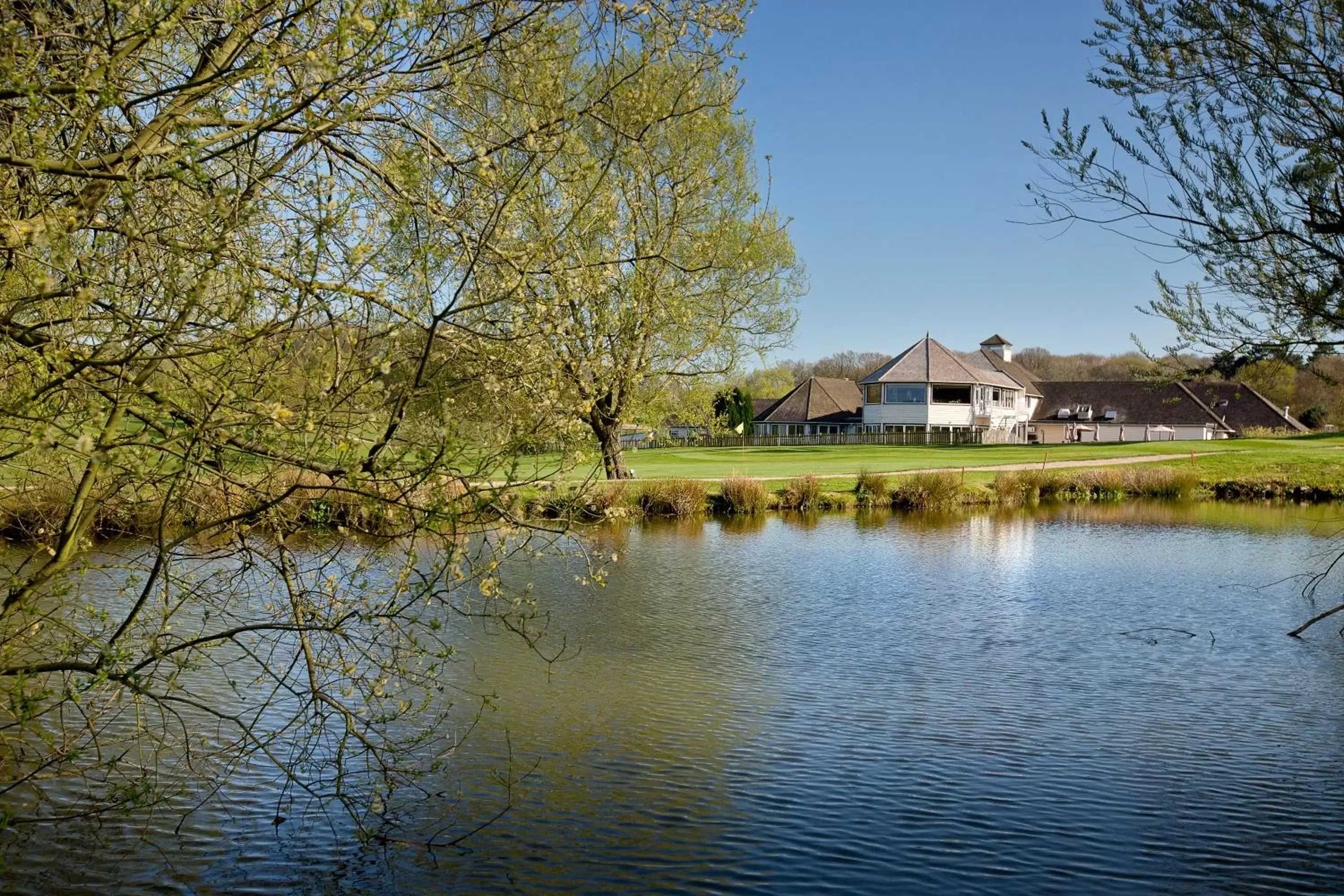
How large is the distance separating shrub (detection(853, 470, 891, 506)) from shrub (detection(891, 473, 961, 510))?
25cm

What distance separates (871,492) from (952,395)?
40.6m

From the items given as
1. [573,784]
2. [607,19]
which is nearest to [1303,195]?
[607,19]

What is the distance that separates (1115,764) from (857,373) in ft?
337

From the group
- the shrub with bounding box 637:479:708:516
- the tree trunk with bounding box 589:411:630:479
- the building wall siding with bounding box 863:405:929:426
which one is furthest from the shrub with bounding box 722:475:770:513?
the building wall siding with bounding box 863:405:929:426

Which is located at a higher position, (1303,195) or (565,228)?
(1303,195)

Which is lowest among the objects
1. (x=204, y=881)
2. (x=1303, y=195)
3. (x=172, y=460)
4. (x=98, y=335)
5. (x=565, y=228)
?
(x=204, y=881)

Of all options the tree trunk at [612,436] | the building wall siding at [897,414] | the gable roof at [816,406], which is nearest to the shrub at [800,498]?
the tree trunk at [612,436]

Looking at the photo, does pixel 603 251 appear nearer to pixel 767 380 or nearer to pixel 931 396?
pixel 767 380

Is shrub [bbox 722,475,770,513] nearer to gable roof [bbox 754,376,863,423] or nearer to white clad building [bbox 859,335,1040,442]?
white clad building [bbox 859,335,1040,442]

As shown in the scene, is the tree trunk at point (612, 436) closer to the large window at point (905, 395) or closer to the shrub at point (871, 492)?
the shrub at point (871, 492)

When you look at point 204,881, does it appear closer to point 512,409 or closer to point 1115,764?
point 512,409

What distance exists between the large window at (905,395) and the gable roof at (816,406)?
→ 5528 millimetres

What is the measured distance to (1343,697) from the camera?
32.0ft

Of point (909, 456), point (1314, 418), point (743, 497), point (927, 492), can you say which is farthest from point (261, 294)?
point (1314, 418)
